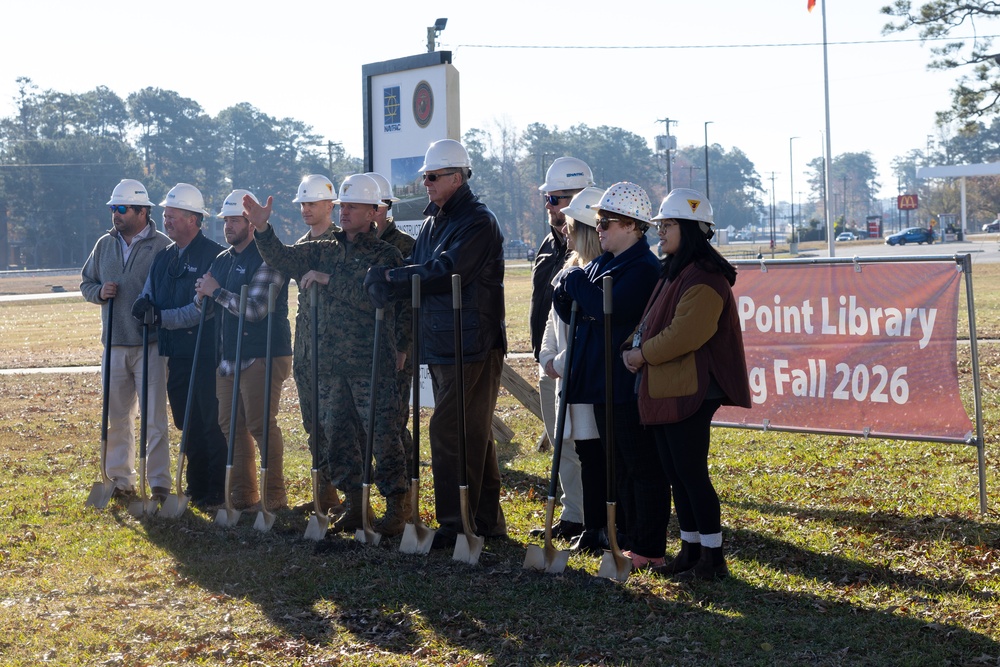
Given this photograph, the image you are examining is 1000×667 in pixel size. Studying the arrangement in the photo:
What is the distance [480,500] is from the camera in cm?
723

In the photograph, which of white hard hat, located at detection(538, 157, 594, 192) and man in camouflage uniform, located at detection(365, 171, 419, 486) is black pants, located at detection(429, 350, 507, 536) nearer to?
man in camouflage uniform, located at detection(365, 171, 419, 486)

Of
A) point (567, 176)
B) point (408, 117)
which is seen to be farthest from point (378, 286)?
point (408, 117)

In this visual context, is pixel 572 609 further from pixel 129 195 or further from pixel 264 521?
pixel 129 195

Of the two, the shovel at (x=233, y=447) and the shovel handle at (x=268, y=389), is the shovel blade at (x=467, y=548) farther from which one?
the shovel at (x=233, y=447)

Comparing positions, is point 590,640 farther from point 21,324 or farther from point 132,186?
point 21,324

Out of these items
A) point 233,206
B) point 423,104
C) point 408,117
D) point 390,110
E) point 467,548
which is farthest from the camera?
point 390,110

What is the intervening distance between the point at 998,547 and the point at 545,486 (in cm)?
343

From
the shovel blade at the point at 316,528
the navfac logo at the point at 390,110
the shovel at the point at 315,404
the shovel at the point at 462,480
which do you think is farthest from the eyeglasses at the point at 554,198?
the navfac logo at the point at 390,110

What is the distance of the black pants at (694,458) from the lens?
233 inches

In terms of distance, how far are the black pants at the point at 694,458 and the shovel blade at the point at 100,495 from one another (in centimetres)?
466

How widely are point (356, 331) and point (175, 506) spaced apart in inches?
81.2

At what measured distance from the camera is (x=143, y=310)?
838cm

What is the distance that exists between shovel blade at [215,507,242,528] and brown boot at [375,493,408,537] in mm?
1112

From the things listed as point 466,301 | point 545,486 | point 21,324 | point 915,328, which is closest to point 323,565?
point 466,301
